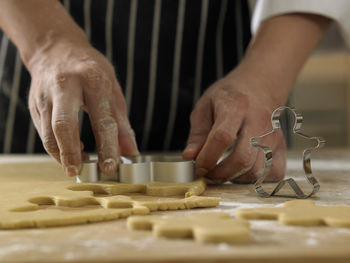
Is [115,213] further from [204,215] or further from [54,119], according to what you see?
[54,119]

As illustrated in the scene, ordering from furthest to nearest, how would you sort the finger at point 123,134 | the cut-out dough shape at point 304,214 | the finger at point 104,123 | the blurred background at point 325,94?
1. the blurred background at point 325,94
2. the finger at point 123,134
3. the finger at point 104,123
4. the cut-out dough shape at point 304,214

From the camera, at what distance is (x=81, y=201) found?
82 cm

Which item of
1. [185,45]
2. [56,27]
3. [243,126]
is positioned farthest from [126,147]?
[185,45]

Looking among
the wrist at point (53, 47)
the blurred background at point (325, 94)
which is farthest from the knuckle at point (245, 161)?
the blurred background at point (325, 94)

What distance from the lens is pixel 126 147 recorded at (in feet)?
3.69

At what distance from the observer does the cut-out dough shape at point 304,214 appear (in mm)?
649

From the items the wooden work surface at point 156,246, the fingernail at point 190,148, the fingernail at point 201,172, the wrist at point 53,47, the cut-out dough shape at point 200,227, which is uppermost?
the wrist at point 53,47

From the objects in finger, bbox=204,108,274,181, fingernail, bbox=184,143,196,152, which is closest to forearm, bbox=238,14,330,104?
finger, bbox=204,108,274,181

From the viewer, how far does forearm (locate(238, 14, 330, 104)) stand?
1290 mm

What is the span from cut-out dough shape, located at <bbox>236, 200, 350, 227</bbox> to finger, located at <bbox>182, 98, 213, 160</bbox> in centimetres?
37

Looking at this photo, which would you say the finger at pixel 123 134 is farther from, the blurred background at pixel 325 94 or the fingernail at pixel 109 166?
the blurred background at pixel 325 94

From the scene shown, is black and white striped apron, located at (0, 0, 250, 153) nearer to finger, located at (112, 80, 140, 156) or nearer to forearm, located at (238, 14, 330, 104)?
forearm, located at (238, 14, 330, 104)

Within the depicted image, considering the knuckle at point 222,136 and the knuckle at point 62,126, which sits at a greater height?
the knuckle at point 62,126

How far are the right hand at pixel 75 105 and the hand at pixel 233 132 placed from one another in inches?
7.1
